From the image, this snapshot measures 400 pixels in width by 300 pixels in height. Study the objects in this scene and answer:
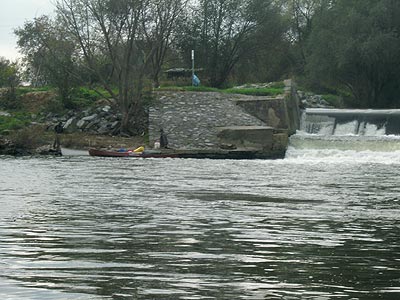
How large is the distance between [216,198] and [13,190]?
4.66 metres

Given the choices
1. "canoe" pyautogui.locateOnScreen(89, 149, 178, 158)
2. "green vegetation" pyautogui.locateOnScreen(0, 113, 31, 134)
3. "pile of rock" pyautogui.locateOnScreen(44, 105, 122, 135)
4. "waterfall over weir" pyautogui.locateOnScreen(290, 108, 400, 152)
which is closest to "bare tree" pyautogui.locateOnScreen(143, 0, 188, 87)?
"pile of rock" pyautogui.locateOnScreen(44, 105, 122, 135)

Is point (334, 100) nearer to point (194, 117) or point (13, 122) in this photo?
point (194, 117)

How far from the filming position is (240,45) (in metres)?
59.1

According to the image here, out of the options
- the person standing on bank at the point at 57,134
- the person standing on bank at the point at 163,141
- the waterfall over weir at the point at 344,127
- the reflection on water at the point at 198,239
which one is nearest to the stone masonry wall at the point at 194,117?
the person standing on bank at the point at 163,141

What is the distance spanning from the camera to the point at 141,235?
1072 centimetres

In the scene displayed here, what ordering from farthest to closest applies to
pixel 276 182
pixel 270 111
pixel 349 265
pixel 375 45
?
pixel 375 45 → pixel 270 111 → pixel 276 182 → pixel 349 265

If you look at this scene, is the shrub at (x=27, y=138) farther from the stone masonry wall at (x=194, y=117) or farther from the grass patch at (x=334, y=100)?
the grass patch at (x=334, y=100)

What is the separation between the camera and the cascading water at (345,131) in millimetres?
37406

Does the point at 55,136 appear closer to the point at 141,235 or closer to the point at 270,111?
the point at 270,111

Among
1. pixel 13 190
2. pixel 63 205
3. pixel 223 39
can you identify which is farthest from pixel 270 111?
pixel 63 205

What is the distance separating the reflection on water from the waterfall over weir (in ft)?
59.1

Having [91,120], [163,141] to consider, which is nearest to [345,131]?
[163,141]

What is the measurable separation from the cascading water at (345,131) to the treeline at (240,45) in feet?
32.5

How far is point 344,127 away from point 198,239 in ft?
115
